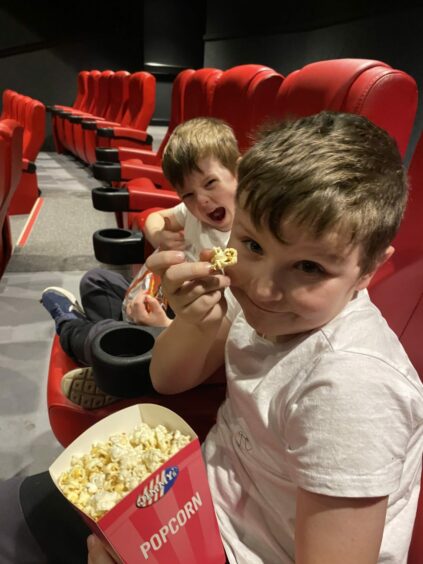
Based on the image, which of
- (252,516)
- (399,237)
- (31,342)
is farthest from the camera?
(31,342)

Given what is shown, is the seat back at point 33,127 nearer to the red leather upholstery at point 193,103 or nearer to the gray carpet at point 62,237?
the gray carpet at point 62,237

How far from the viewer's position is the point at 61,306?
108 cm

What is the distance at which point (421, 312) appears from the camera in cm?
58

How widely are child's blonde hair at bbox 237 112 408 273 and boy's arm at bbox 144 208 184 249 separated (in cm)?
69

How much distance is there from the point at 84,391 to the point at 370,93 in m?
0.61

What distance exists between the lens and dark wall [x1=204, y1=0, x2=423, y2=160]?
210cm

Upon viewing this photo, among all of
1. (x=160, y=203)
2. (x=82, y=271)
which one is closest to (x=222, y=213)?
(x=160, y=203)

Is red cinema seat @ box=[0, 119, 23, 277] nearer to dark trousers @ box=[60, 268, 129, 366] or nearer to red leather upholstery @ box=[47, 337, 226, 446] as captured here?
dark trousers @ box=[60, 268, 129, 366]

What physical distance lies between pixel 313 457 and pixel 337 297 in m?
0.14

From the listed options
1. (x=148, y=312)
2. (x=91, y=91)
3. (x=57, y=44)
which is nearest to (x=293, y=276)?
(x=148, y=312)

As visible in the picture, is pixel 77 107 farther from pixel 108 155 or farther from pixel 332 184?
pixel 332 184

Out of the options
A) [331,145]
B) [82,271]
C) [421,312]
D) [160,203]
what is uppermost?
[331,145]

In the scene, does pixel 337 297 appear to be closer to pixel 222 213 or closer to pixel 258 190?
pixel 258 190

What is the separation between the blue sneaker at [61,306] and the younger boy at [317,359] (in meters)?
0.58
